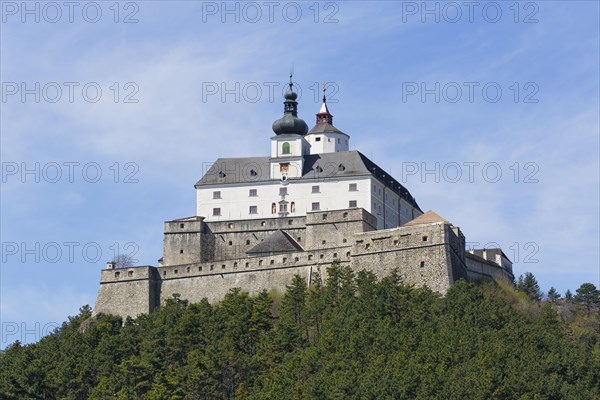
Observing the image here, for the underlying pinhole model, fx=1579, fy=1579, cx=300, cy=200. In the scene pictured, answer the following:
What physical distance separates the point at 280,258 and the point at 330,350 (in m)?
13.1

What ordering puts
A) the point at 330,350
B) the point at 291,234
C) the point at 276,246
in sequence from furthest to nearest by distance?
the point at 291,234 → the point at 276,246 → the point at 330,350

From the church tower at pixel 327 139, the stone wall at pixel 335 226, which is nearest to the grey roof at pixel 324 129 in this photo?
the church tower at pixel 327 139

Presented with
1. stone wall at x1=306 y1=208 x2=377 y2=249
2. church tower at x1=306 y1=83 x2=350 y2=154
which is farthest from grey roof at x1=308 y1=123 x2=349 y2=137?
stone wall at x1=306 y1=208 x2=377 y2=249

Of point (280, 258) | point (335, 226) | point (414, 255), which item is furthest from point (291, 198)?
point (414, 255)

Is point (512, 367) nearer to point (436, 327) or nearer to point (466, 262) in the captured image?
point (436, 327)

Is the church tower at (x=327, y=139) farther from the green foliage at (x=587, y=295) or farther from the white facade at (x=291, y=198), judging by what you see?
the green foliage at (x=587, y=295)

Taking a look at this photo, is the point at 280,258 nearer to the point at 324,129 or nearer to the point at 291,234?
the point at 291,234

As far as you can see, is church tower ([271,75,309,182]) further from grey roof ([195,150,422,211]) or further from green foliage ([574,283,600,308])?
green foliage ([574,283,600,308])

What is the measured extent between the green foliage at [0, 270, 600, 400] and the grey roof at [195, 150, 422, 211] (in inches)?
406

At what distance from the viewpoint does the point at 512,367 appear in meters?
70.4

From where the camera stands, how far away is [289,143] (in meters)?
94.6

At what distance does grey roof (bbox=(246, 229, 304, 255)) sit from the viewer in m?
87.6

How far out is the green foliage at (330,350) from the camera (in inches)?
2744

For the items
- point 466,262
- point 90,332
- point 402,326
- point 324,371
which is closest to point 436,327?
point 402,326
